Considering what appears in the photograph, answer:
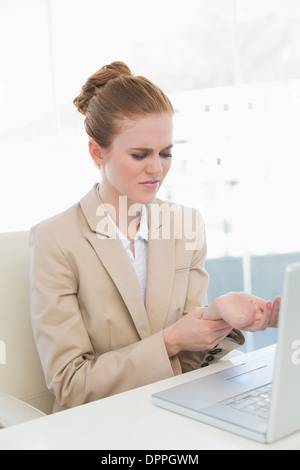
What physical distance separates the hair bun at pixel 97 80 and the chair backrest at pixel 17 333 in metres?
0.41

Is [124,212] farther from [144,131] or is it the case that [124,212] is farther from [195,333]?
[195,333]

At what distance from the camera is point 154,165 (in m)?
1.45

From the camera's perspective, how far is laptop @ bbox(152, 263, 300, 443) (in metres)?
0.75

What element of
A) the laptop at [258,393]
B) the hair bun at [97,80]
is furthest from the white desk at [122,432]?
the hair bun at [97,80]

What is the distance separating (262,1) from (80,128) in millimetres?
1424

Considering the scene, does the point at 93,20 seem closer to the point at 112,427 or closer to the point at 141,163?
the point at 141,163

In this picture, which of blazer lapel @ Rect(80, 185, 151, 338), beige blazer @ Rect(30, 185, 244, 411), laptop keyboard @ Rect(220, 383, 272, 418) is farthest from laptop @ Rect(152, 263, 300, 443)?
blazer lapel @ Rect(80, 185, 151, 338)

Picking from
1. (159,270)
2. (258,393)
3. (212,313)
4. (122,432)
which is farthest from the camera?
(159,270)

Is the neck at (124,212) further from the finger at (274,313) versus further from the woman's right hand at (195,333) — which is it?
the finger at (274,313)

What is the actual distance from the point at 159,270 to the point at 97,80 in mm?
537

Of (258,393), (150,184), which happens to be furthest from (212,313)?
(150,184)

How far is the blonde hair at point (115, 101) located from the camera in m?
1.48

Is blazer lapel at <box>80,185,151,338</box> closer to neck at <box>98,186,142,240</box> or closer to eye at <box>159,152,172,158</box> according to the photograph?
neck at <box>98,186,142,240</box>

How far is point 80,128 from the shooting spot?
3.82m
